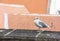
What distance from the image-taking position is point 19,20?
1.16 metres

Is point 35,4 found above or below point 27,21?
above

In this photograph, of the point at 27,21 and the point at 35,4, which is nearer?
the point at 27,21

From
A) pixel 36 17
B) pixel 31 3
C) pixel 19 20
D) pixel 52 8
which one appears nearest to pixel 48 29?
pixel 36 17

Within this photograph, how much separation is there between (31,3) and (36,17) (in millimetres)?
867

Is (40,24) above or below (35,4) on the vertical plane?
below

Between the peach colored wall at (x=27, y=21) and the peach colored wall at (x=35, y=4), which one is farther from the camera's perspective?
the peach colored wall at (x=35, y=4)

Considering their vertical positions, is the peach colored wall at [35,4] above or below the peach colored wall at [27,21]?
above

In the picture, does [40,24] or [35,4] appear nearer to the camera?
[40,24]

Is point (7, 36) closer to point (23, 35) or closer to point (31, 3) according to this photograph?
point (23, 35)

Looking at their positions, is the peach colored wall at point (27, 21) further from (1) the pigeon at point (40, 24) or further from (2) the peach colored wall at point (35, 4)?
(2) the peach colored wall at point (35, 4)

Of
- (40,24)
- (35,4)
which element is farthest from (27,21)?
(35,4)

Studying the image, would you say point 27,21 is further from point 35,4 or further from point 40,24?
point 35,4

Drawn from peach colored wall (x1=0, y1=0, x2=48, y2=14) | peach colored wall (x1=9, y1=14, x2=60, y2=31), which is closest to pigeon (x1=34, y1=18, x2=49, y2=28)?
peach colored wall (x1=9, y1=14, x2=60, y2=31)

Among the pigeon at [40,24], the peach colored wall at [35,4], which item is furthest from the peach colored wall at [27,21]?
the peach colored wall at [35,4]
